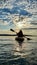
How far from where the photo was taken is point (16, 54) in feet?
27.6

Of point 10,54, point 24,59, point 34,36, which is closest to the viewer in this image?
point 24,59

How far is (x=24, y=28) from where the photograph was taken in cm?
1106

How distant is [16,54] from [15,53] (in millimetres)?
169

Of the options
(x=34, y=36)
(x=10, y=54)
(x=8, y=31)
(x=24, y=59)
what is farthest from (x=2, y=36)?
(x=24, y=59)

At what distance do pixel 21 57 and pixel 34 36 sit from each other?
10.3 ft

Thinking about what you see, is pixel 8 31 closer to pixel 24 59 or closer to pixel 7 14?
pixel 7 14

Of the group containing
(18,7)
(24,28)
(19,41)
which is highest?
(18,7)

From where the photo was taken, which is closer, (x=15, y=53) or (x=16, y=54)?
(x=16, y=54)

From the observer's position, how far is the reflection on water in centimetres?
734

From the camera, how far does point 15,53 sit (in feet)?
28.1

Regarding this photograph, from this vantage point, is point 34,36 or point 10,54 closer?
point 10,54

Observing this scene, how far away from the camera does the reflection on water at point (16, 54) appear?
24.1 ft

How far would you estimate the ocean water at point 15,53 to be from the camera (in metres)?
7.41

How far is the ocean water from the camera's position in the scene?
24.3 ft
